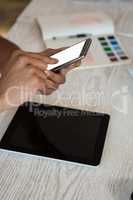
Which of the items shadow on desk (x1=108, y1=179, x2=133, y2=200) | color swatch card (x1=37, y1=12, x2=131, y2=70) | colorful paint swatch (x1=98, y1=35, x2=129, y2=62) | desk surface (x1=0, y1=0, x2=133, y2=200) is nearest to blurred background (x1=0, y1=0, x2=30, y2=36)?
color swatch card (x1=37, y1=12, x2=131, y2=70)

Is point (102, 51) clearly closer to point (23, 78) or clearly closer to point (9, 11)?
point (23, 78)

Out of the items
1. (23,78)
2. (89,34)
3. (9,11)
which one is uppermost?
(23,78)

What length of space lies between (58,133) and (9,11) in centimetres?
193

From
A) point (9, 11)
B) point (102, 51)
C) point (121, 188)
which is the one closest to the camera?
point (121, 188)

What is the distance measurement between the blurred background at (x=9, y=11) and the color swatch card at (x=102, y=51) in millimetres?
1259

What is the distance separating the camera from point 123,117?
82 cm

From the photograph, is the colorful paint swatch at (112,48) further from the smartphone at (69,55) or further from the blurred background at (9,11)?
the blurred background at (9,11)

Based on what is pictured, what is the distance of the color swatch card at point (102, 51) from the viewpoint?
3.23ft

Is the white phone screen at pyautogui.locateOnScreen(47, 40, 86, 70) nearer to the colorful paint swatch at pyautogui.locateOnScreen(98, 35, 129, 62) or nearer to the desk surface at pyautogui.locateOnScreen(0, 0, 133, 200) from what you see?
the desk surface at pyautogui.locateOnScreen(0, 0, 133, 200)

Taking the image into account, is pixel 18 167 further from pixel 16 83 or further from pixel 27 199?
pixel 16 83

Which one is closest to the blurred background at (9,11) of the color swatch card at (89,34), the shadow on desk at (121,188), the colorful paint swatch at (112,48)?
the color swatch card at (89,34)

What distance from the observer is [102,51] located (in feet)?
3.35

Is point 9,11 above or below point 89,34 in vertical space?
below

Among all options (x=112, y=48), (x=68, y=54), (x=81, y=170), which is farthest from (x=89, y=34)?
(x=81, y=170)
